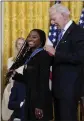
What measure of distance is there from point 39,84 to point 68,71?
0.27m

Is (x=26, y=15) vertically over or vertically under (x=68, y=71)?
over

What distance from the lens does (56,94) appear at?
7.98 feet

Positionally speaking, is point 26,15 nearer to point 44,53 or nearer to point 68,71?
point 44,53

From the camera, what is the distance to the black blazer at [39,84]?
8.12 ft

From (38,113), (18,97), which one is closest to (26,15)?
(18,97)

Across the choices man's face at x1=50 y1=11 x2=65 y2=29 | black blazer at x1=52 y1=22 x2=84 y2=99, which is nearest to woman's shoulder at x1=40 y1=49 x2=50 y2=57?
black blazer at x1=52 y1=22 x2=84 y2=99

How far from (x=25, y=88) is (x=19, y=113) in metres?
0.24

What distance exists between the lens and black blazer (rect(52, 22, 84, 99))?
2350 mm

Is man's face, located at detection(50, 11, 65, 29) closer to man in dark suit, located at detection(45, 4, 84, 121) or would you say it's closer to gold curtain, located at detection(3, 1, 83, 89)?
man in dark suit, located at detection(45, 4, 84, 121)

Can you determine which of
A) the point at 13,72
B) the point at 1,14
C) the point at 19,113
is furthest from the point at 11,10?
the point at 19,113

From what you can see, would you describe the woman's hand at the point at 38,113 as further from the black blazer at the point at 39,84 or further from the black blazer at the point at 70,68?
the black blazer at the point at 70,68

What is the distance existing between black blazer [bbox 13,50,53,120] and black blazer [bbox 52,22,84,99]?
0.36ft

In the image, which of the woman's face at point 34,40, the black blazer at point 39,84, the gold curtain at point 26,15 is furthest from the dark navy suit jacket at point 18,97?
the gold curtain at point 26,15

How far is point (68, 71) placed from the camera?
2.37 metres
